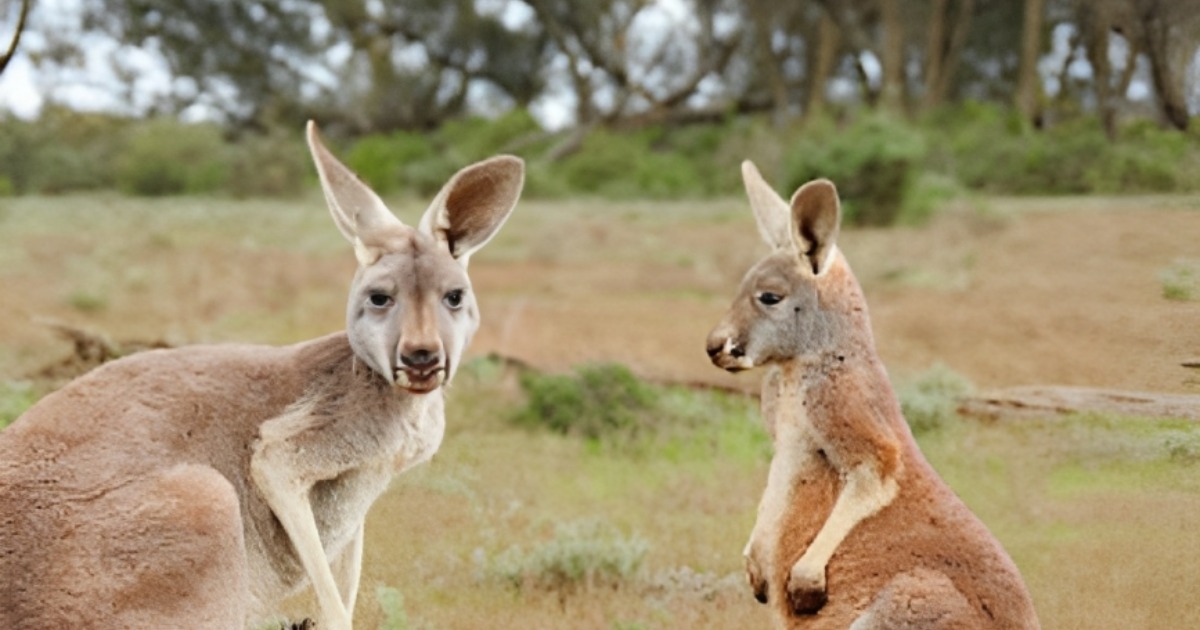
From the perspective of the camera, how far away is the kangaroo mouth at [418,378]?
258cm

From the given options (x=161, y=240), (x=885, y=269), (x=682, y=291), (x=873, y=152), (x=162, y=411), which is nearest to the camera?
(x=162, y=411)

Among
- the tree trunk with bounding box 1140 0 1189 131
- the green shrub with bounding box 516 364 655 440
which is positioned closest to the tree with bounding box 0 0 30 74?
the green shrub with bounding box 516 364 655 440

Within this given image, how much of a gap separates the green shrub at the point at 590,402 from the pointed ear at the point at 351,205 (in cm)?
389

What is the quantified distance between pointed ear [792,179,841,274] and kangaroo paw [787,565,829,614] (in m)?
0.69

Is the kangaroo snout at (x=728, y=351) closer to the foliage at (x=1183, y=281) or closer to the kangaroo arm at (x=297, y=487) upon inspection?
the kangaroo arm at (x=297, y=487)

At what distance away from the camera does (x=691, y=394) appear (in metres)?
7.64

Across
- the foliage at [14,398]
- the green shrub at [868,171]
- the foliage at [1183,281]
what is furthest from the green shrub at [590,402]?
the green shrub at [868,171]

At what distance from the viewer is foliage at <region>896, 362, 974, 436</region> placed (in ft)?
17.9

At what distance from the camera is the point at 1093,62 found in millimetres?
5777

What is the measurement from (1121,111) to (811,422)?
3.60m

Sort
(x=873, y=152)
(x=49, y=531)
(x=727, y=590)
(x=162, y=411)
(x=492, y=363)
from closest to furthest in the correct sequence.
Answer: (x=49, y=531), (x=162, y=411), (x=727, y=590), (x=492, y=363), (x=873, y=152)

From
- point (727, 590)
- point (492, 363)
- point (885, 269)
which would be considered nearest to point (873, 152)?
point (885, 269)

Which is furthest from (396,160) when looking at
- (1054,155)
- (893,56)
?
(1054,155)

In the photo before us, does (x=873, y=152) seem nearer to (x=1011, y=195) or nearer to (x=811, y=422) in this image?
(x=1011, y=195)
